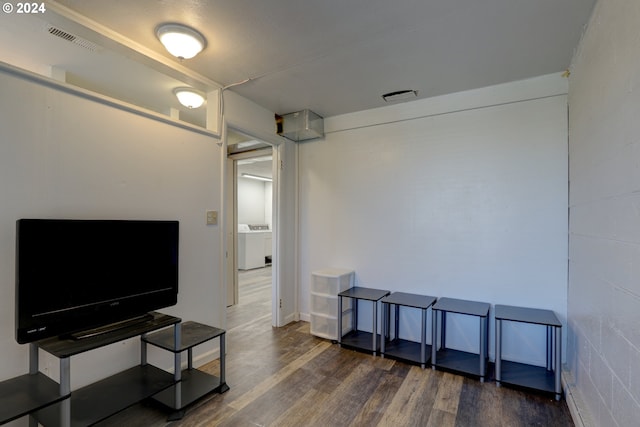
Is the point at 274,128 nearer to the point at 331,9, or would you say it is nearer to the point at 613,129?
the point at 331,9

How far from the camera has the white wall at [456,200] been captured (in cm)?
263

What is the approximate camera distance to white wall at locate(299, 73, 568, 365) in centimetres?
263

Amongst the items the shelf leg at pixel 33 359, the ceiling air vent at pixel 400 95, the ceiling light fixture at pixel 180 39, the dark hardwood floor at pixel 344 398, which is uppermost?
the ceiling air vent at pixel 400 95

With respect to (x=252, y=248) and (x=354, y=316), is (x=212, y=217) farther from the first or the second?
(x=252, y=248)

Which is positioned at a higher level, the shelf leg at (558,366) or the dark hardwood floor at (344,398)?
the shelf leg at (558,366)

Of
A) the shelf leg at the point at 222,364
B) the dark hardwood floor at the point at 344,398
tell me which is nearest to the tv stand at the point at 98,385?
the dark hardwood floor at the point at 344,398

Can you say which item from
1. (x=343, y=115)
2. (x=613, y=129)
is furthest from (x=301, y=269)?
(x=613, y=129)

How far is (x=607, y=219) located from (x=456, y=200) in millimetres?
1434

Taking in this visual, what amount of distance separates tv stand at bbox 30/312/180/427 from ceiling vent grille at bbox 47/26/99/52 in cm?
192

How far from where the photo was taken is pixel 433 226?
3.13 meters

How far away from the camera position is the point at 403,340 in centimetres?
323

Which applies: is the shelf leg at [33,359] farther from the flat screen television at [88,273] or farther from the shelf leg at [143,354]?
the shelf leg at [143,354]

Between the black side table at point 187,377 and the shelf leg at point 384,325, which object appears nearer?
the black side table at point 187,377

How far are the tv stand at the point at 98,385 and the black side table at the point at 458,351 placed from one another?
210cm
